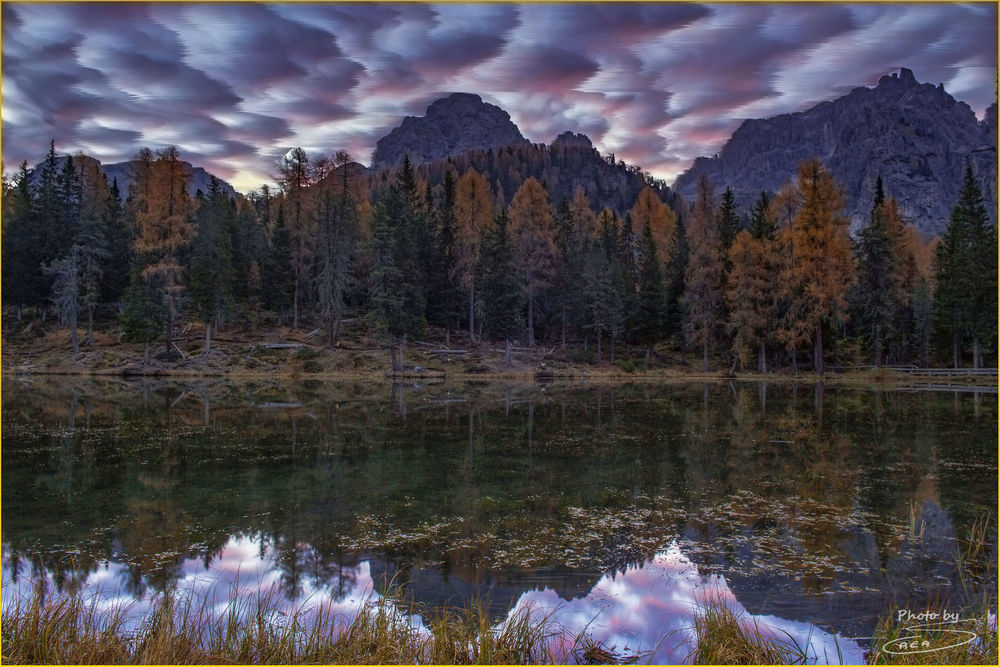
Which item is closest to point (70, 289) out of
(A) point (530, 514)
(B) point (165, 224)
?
(B) point (165, 224)

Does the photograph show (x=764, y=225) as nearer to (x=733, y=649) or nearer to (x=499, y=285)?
(x=499, y=285)

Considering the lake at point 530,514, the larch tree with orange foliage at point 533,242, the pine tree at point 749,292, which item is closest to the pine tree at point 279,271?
the larch tree with orange foliage at point 533,242

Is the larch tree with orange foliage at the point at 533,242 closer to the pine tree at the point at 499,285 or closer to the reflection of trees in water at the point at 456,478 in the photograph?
the pine tree at the point at 499,285

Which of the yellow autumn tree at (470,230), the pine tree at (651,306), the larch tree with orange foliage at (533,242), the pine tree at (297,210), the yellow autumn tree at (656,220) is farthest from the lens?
the yellow autumn tree at (656,220)

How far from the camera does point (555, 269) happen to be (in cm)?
6250

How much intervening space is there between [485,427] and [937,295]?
52575mm

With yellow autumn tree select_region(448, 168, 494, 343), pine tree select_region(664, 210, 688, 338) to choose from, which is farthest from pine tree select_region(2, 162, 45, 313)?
pine tree select_region(664, 210, 688, 338)

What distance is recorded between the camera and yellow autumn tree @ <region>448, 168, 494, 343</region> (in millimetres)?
60312

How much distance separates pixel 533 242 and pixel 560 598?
53.3m

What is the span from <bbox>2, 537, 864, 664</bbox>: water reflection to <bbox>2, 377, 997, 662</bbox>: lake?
0.05 metres

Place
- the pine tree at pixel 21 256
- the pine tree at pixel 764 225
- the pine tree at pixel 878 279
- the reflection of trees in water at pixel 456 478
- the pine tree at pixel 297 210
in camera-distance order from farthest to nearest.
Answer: the pine tree at pixel 21 256, the pine tree at pixel 297 210, the pine tree at pixel 764 225, the pine tree at pixel 878 279, the reflection of trees in water at pixel 456 478

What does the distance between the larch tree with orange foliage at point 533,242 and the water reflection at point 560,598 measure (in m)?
50.6

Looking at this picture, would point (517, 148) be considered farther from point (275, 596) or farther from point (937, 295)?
point (275, 596)

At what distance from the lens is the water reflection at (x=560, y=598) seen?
7.16 metres
